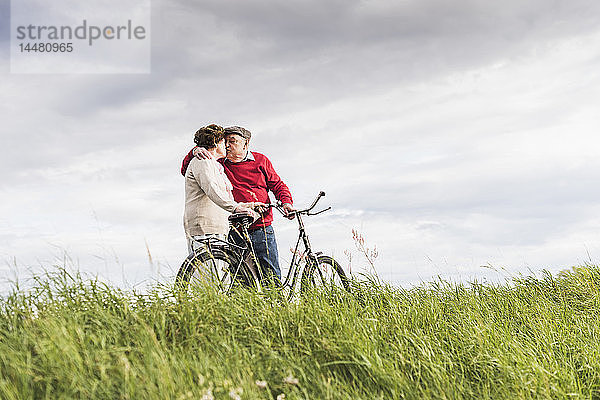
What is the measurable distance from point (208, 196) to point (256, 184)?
42.7 inches

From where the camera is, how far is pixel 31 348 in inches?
172

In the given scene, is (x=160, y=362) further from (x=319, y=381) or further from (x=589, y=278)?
(x=589, y=278)

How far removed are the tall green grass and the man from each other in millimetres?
1219

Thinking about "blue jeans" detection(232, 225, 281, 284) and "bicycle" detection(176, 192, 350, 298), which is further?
"blue jeans" detection(232, 225, 281, 284)

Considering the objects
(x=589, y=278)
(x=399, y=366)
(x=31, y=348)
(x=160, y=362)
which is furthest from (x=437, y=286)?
(x=31, y=348)

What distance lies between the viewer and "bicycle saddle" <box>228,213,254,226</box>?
21.3 ft

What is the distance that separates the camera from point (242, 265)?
20.9ft

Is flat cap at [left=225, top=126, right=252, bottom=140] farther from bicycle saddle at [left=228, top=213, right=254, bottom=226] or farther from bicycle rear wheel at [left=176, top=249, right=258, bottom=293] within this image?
bicycle rear wheel at [left=176, top=249, right=258, bottom=293]

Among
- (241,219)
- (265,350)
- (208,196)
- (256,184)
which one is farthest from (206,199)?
(265,350)

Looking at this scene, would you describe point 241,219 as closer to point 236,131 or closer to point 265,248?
point 265,248

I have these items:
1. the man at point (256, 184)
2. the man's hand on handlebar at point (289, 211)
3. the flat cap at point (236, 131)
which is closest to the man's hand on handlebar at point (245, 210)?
the man at point (256, 184)

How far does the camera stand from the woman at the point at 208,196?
20.5 feet

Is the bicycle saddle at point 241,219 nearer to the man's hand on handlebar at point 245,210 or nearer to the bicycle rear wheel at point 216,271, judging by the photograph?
A: the man's hand on handlebar at point 245,210

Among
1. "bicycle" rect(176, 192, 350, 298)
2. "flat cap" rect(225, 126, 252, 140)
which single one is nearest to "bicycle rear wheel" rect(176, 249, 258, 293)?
"bicycle" rect(176, 192, 350, 298)
